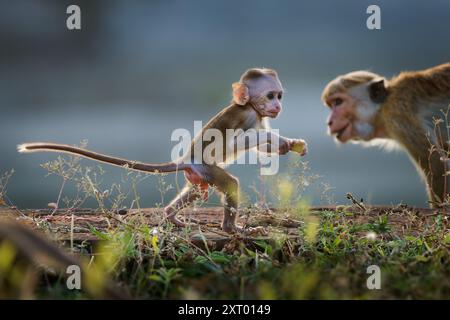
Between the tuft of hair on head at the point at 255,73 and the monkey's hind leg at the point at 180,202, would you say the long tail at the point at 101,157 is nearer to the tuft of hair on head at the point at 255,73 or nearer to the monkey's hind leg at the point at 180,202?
the monkey's hind leg at the point at 180,202

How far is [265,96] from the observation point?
5.52 meters

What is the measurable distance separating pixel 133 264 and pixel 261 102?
1986 millimetres

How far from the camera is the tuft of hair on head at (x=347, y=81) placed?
830 centimetres

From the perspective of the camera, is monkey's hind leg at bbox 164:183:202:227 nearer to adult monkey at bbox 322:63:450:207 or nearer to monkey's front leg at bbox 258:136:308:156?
monkey's front leg at bbox 258:136:308:156

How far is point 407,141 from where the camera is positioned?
777cm

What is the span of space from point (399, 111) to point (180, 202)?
357cm

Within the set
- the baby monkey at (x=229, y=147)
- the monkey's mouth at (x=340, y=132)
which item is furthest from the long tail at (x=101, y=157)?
the monkey's mouth at (x=340, y=132)

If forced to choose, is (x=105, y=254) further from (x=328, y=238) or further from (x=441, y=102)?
(x=441, y=102)

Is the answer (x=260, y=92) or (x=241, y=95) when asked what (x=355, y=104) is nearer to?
(x=260, y=92)

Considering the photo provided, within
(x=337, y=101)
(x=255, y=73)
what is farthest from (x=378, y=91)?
(x=255, y=73)

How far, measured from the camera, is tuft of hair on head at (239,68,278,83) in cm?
562

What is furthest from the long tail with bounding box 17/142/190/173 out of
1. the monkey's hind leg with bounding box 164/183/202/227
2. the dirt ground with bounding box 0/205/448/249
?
the dirt ground with bounding box 0/205/448/249
